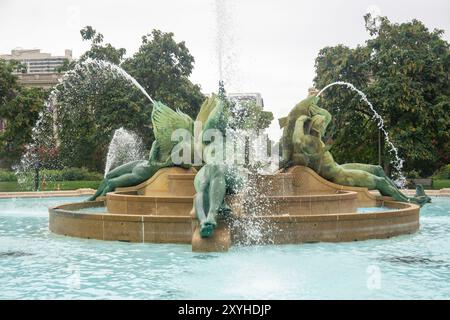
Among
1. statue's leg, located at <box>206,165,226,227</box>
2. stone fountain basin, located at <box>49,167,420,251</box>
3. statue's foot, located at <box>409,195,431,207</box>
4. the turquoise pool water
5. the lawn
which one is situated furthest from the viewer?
the lawn

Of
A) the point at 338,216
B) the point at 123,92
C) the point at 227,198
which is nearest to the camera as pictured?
the point at 338,216

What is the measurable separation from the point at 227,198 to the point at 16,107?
2920 cm

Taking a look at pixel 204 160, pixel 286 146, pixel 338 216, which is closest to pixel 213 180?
pixel 204 160

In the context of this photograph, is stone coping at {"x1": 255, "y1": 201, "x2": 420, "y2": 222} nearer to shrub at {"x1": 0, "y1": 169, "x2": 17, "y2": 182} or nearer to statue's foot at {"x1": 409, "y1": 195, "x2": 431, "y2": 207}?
statue's foot at {"x1": 409, "y1": 195, "x2": 431, "y2": 207}

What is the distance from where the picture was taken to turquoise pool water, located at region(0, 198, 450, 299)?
8.83 meters

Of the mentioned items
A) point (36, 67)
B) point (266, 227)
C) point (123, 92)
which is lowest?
point (266, 227)

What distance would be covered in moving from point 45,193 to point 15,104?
10.2 metres

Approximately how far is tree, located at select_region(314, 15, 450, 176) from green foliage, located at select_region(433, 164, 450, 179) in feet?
6.77

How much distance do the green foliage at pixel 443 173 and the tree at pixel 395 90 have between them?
2.06 metres

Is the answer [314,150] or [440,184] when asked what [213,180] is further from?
[440,184]

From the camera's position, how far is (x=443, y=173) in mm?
43469

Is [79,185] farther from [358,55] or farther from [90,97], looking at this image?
[358,55]

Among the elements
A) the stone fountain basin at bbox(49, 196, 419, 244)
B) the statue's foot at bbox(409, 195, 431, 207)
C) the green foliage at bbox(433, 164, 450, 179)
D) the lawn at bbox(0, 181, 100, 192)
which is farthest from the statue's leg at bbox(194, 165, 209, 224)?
the green foliage at bbox(433, 164, 450, 179)

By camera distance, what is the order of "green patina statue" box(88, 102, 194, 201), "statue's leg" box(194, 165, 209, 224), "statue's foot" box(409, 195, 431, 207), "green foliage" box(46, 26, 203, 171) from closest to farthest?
"statue's leg" box(194, 165, 209, 224), "green patina statue" box(88, 102, 194, 201), "statue's foot" box(409, 195, 431, 207), "green foliage" box(46, 26, 203, 171)
